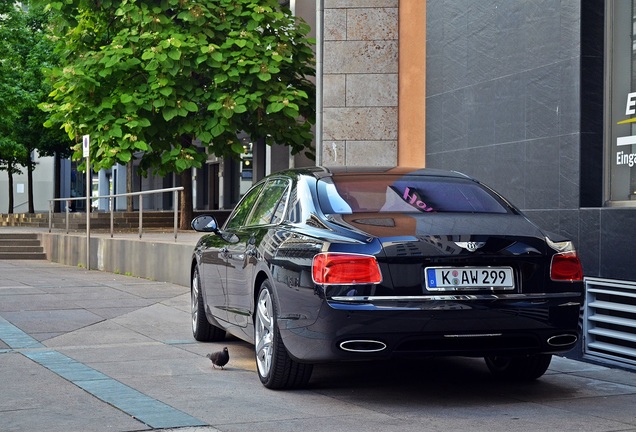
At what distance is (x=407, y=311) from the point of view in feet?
21.5

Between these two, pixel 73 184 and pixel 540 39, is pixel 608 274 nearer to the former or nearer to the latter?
pixel 540 39

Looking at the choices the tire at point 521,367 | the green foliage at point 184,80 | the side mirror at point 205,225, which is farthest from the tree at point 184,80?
the tire at point 521,367

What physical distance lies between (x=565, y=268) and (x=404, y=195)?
4.01 ft

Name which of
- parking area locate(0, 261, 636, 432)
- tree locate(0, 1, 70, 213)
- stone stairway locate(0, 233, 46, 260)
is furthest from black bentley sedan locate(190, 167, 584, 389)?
tree locate(0, 1, 70, 213)

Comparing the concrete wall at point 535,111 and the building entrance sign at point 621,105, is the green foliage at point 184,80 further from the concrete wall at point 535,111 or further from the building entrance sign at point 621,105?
the building entrance sign at point 621,105

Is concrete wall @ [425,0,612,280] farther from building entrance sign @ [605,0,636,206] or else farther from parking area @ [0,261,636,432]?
parking area @ [0,261,636,432]

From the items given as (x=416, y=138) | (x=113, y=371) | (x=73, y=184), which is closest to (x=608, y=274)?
(x=113, y=371)

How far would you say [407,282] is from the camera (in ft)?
21.7

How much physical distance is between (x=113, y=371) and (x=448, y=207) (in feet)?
9.14

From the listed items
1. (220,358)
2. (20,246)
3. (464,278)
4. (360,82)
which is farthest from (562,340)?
(20,246)

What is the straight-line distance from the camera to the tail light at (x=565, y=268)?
691cm

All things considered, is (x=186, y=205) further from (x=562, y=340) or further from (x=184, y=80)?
(x=562, y=340)

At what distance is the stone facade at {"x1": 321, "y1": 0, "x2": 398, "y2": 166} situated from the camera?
614 inches

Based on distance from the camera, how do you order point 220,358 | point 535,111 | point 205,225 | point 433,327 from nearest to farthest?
point 433,327 → point 220,358 → point 205,225 → point 535,111
